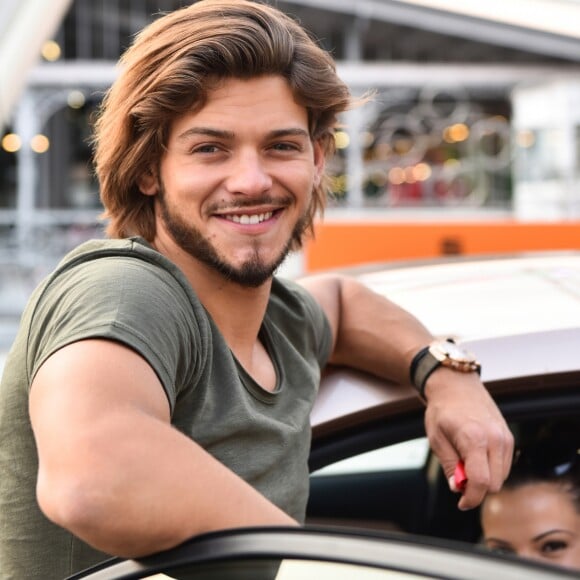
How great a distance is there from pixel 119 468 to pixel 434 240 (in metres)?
5.01

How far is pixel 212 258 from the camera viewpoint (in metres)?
1.83

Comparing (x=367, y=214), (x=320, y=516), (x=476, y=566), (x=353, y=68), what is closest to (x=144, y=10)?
(x=353, y=68)

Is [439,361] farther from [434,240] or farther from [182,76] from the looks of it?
[434,240]

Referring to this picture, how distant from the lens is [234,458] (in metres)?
1.72

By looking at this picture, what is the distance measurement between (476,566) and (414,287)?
1.34 metres

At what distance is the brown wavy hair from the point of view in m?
1.77

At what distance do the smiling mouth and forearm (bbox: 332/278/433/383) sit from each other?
43 centimetres

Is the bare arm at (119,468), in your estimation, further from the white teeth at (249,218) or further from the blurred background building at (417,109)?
the blurred background building at (417,109)

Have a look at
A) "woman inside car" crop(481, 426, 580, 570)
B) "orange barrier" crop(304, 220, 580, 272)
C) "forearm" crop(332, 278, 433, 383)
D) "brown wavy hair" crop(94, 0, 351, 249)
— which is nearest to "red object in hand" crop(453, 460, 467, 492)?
"woman inside car" crop(481, 426, 580, 570)

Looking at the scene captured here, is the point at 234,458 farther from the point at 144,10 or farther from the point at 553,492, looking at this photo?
the point at 144,10

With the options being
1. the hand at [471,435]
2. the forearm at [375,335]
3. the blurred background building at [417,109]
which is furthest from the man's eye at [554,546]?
the blurred background building at [417,109]

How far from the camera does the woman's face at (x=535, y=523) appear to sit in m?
1.84

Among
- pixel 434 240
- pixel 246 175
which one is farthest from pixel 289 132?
pixel 434 240

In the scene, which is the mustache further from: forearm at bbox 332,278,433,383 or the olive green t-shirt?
forearm at bbox 332,278,433,383
